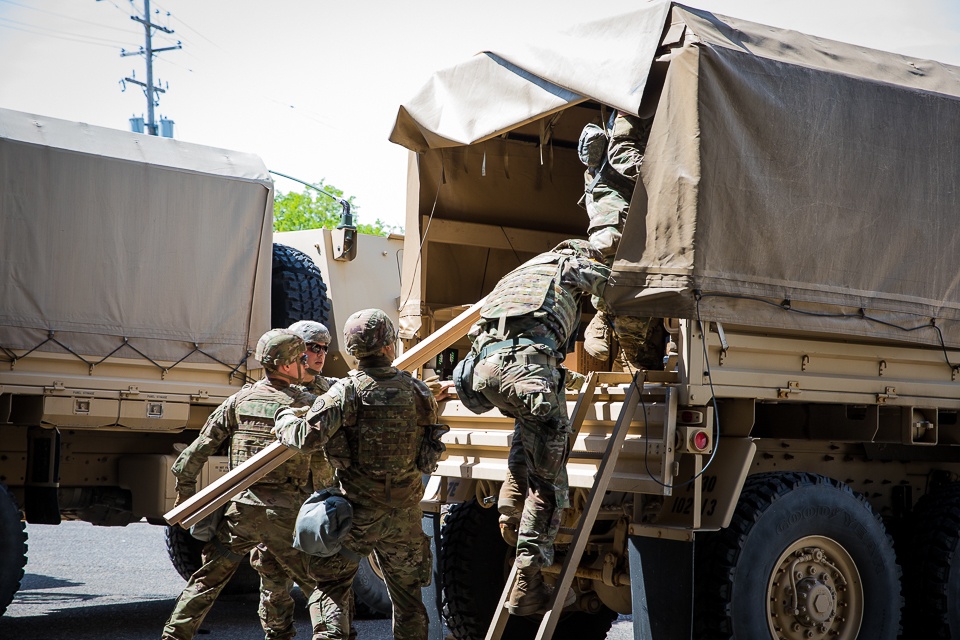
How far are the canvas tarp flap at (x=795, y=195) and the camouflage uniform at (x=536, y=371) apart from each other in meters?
0.27

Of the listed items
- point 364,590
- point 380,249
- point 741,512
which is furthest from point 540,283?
point 380,249

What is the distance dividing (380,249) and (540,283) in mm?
5060

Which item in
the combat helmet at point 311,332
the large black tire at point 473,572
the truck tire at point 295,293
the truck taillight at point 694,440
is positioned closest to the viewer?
the truck taillight at point 694,440

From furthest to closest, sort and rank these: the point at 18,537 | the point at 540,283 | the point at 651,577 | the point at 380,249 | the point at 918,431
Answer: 1. the point at 380,249
2. the point at 18,537
3. the point at 918,431
4. the point at 540,283
5. the point at 651,577

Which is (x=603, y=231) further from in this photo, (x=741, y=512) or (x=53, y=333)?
(x=53, y=333)

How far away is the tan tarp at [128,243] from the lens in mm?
7672

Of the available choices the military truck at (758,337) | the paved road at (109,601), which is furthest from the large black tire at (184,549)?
the military truck at (758,337)

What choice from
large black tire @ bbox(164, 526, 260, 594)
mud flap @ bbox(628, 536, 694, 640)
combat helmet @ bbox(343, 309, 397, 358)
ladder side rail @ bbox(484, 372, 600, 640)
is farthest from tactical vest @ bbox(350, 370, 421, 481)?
large black tire @ bbox(164, 526, 260, 594)

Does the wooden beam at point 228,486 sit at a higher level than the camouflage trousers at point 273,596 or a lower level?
higher

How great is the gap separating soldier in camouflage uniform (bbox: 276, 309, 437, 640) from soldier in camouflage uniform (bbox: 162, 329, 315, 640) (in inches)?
22.7

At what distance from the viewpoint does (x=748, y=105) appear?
5.02 meters

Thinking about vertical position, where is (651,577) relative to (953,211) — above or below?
below

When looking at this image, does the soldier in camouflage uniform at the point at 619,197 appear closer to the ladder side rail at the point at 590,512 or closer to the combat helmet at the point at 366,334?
the ladder side rail at the point at 590,512

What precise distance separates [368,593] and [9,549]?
2.50 metres
